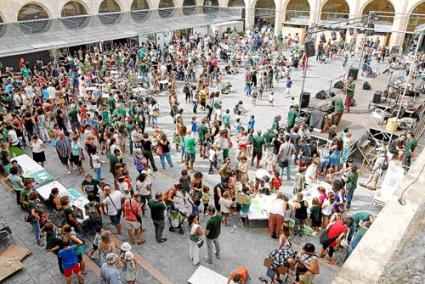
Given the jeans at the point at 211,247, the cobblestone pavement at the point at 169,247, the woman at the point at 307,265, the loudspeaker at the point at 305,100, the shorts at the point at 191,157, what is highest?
the loudspeaker at the point at 305,100

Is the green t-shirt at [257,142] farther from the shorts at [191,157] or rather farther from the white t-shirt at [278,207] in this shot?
the white t-shirt at [278,207]

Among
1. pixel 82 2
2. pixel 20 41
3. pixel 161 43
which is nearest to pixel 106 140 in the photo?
pixel 20 41

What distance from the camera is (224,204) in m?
8.40

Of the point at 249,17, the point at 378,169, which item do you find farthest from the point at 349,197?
the point at 249,17

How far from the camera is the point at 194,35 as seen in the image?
2973cm

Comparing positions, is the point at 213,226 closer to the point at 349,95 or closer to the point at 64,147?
the point at 64,147

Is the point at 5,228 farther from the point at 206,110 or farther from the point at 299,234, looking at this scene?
the point at 206,110

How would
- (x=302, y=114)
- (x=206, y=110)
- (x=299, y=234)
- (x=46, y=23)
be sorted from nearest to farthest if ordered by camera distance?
(x=299, y=234) < (x=302, y=114) < (x=206, y=110) < (x=46, y=23)

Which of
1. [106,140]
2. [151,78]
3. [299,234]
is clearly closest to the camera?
[299,234]

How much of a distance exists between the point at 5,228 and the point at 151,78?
1246 centimetres

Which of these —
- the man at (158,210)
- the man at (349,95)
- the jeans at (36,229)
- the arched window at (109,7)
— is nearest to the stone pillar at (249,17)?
the arched window at (109,7)

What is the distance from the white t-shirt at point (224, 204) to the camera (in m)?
8.32

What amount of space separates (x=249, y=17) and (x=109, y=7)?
13.5m

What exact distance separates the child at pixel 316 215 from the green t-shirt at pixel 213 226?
2.44m
